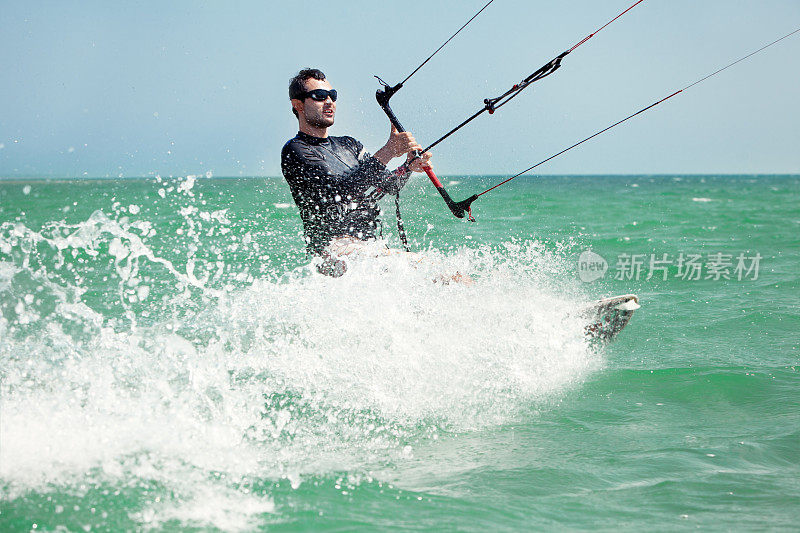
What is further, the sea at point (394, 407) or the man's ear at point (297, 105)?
the man's ear at point (297, 105)

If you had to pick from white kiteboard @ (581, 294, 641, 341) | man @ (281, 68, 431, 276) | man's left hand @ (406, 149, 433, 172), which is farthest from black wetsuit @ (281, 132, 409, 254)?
white kiteboard @ (581, 294, 641, 341)

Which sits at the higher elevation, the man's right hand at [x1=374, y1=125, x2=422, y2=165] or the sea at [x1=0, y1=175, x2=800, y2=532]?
the man's right hand at [x1=374, y1=125, x2=422, y2=165]

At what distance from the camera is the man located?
4680mm

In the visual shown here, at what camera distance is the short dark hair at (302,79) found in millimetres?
4875

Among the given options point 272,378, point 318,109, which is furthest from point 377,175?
→ point 272,378

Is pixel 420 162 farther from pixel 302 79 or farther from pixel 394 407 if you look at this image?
pixel 394 407

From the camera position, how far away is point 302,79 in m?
4.89

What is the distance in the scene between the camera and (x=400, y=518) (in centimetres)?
276

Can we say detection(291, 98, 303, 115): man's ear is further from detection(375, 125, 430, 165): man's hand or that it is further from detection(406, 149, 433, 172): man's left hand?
detection(406, 149, 433, 172): man's left hand

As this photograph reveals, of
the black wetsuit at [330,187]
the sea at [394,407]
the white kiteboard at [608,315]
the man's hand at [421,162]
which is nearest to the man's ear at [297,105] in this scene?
the black wetsuit at [330,187]

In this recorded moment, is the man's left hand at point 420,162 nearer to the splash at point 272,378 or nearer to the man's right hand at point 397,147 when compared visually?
the man's right hand at point 397,147

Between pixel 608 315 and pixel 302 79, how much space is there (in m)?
2.83

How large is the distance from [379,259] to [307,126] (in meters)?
1.16

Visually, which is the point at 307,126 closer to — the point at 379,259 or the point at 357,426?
the point at 379,259
